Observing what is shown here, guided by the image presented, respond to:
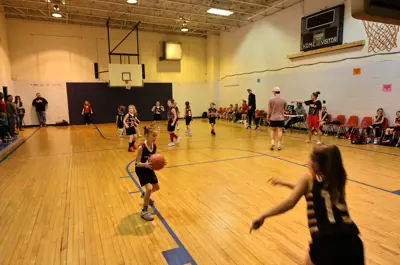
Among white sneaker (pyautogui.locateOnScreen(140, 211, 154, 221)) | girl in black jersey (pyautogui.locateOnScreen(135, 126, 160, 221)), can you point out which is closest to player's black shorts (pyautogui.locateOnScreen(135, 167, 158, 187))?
girl in black jersey (pyautogui.locateOnScreen(135, 126, 160, 221))

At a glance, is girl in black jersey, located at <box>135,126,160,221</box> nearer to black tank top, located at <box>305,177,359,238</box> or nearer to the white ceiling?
black tank top, located at <box>305,177,359,238</box>

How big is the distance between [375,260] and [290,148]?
582 centimetres

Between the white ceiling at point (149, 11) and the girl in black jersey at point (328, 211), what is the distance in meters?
12.9

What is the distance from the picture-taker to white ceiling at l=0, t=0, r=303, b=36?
44.3 ft

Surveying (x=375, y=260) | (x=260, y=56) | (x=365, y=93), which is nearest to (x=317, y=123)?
(x=365, y=93)

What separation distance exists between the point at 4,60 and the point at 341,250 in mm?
16804

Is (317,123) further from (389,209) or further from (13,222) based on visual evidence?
(13,222)

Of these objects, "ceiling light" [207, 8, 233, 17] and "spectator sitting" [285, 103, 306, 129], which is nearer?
"spectator sitting" [285, 103, 306, 129]

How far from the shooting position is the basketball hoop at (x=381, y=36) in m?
9.23

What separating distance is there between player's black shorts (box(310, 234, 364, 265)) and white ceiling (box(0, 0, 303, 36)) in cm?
1319

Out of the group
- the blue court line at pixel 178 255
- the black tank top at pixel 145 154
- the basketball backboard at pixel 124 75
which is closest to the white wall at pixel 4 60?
the basketball backboard at pixel 124 75

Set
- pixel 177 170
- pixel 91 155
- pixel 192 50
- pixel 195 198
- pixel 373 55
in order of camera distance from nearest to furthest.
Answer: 1. pixel 195 198
2. pixel 177 170
3. pixel 91 155
4. pixel 373 55
5. pixel 192 50

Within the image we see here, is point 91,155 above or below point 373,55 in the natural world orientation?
below

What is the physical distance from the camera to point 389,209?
154 inches
